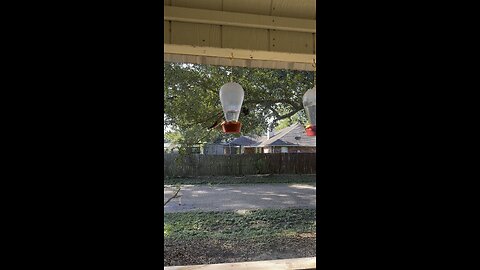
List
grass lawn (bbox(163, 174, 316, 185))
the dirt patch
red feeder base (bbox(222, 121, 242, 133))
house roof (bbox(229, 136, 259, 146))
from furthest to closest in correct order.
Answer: house roof (bbox(229, 136, 259, 146)) < grass lawn (bbox(163, 174, 316, 185)) < the dirt patch < red feeder base (bbox(222, 121, 242, 133))

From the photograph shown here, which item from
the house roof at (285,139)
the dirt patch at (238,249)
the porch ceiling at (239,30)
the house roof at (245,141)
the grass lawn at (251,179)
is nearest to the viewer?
the porch ceiling at (239,30)

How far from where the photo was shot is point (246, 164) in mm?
8117

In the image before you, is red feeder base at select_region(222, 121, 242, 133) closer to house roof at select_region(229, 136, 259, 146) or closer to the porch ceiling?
the porch ceiling

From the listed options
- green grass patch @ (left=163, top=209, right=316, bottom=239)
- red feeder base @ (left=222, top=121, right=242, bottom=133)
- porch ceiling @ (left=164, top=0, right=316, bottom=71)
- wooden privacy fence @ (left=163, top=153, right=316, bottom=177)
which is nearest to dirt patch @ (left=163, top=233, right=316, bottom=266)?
green grass patch @ (left=163, top=209, right=316, bottom=239)

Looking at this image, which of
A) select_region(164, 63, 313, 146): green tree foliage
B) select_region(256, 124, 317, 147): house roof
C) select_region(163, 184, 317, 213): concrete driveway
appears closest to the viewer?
select_region(164, 63, 313, 146): green tree foliage

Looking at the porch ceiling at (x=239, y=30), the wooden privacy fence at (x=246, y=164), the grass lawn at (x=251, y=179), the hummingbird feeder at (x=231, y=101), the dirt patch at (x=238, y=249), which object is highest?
the porch ceiling at (x=239, y=30)

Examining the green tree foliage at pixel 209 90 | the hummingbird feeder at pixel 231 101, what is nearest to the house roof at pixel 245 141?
the green tree foliage at pixel 209 90

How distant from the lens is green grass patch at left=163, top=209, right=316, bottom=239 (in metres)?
4.04

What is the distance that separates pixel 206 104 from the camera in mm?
3943

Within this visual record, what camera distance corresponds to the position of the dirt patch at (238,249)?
3135 mm

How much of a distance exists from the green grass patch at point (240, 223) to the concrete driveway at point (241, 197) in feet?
0.93

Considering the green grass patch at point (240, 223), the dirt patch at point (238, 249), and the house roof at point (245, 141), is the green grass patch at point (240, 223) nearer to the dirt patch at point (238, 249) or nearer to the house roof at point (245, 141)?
the dirt patch at point (238, 249)
